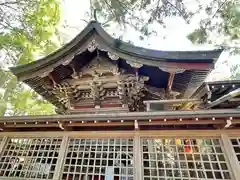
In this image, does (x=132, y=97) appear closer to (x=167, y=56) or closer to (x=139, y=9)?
(x=167, y=56)

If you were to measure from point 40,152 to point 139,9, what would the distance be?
24.2ft

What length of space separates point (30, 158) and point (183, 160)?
3.82 meters

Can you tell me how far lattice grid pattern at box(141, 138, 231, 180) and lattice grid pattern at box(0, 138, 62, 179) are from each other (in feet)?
7.78

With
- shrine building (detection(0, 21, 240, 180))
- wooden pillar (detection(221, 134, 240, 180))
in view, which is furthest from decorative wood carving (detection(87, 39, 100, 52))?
wooden pillar (detection(221, 134, 240, 180))

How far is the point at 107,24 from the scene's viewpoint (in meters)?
10.4

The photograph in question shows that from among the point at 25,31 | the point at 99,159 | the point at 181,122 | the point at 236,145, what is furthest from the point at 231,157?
the point at 25,31

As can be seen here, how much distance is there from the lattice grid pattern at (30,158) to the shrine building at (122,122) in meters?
0.03

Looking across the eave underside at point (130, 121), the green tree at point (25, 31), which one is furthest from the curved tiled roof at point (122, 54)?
the green tree at point (25, 31)

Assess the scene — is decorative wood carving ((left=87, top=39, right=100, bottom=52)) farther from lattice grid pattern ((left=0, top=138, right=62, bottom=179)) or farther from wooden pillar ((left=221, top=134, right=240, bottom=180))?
wooden pillar ((left=221, top=134, right=240, bottom=180))

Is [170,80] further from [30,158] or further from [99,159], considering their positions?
[30,158]

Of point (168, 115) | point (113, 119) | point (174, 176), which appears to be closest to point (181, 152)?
point (174, 176)

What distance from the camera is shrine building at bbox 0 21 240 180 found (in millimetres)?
3836

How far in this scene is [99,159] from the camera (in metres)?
4.27

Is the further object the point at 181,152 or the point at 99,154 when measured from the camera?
the point at 99,154
